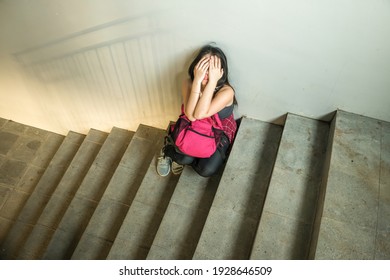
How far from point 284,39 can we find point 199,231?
155 cm

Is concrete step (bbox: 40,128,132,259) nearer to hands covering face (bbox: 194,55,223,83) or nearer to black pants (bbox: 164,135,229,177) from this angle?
black pants (bbox: 164,135,229,177)

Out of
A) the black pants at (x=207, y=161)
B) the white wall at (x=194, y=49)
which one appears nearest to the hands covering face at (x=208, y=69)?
the white wall at (x=194, y=49)

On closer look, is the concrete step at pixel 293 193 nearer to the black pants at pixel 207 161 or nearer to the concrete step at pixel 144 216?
the black pants at pixel 207 161

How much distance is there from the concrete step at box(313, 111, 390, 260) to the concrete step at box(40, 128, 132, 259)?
2.22 m

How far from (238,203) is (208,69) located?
1042 millimetres

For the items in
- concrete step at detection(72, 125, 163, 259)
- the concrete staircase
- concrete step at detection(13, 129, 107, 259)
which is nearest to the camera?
the concrete staircase

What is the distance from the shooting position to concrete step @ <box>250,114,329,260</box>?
6.70 feet

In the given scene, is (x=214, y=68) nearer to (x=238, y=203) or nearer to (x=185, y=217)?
(x=238, y=203)

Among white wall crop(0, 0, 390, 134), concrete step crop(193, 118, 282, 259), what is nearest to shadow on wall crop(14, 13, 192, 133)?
white wall crop(0, 0, 390, 134)

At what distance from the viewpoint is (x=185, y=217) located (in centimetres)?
246

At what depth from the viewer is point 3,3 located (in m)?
2.48

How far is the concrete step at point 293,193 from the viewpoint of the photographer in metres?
2.04

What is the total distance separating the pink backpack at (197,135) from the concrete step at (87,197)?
4.19 feet
